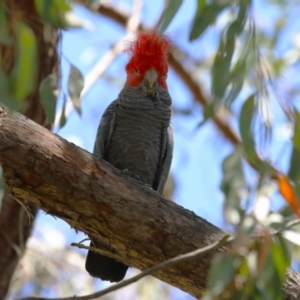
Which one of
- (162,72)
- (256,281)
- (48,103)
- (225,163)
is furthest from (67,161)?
(162,72)

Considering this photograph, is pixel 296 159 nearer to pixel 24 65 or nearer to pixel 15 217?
pixel 24 65

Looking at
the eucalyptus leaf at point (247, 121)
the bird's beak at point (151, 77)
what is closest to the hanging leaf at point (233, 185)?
the eucalyptus leaf at point (247, 121)

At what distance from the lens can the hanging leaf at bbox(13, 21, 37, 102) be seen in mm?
1663

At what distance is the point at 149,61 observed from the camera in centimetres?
345

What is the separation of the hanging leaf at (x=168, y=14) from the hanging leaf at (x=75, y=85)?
964mm

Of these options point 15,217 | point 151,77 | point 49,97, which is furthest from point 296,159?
point 15,217

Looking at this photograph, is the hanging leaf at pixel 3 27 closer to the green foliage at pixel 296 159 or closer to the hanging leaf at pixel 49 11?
the hanging leaf at pixel 49 11

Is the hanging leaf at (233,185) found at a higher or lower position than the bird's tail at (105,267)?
lower

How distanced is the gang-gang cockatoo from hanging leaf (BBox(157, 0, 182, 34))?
1440 mm

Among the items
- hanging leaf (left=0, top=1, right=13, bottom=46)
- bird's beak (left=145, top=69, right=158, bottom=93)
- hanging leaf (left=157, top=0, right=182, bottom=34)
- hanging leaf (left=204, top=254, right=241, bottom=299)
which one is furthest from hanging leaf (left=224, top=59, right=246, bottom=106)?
bird's beak (left=145, top=69, right=158, bottom=93)

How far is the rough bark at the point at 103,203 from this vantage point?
2363 millimetres

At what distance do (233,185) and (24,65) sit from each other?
0.68 metres

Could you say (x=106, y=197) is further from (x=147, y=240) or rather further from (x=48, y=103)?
(x=48, y=103)

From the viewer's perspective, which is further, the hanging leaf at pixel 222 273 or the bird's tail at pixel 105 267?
the bird's tail at pixel 105 267
